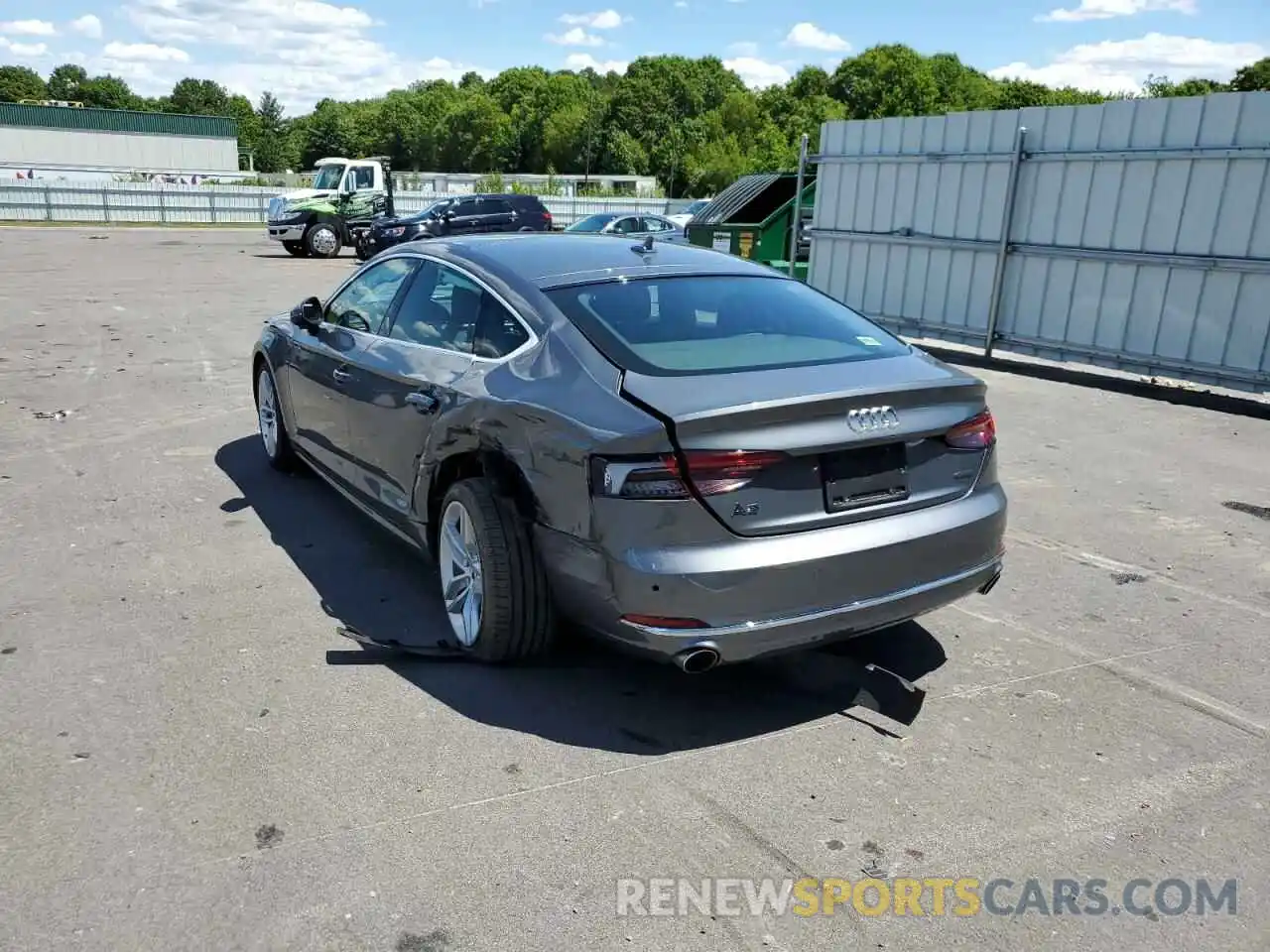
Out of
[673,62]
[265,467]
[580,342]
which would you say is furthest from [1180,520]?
[673,62]

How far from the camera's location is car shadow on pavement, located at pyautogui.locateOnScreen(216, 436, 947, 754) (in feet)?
11.7

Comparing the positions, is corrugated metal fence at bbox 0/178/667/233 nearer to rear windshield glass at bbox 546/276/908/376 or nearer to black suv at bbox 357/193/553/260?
black suv at bbox 357/193/553/260

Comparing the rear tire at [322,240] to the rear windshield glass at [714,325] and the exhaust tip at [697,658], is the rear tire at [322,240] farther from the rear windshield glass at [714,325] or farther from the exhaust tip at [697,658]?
the exhaust tip at [697,658]

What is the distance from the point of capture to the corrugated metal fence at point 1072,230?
930 cm

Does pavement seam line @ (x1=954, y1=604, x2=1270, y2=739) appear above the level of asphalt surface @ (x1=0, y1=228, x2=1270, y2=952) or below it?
above

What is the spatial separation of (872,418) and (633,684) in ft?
4.48

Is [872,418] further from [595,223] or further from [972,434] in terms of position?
[595,223]

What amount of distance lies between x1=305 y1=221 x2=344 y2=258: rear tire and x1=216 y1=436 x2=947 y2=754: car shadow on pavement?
23287 millimetres

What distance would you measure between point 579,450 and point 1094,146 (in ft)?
30.0

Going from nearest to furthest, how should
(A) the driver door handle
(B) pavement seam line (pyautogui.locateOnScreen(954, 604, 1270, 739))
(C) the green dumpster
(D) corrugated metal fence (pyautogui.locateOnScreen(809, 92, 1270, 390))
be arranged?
(B) pavement seam line (pyautogui.locateOnScreen(954, 604, 1270, 739)) < (A) the driver door handle < (D) corrugated metal fence (pyautogui.locateOnScreen(809, 92, 1270, 390)) < (C) the green dumpster

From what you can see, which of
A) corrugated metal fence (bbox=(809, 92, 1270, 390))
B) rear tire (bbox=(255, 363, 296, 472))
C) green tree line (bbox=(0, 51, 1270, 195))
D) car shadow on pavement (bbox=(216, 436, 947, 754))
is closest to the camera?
car shadow on pavement (bbox=(216, 436, 947, 754))

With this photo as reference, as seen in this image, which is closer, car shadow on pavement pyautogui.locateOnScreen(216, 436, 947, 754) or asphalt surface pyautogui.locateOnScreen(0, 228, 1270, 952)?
asphalt surface pyautogui.locateOnScreen(0, 228, 1270, 952)

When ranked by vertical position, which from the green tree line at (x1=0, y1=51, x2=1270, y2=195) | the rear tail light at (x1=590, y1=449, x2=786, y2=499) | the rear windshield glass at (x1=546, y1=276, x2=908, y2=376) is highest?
the green tree line at (x1=0, y1=51, x2=1270, y2=195)

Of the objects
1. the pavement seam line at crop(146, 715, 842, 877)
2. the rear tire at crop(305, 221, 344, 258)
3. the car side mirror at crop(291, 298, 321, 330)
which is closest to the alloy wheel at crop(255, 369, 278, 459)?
the car side mirror at crop(291, 298, 321, 330)
